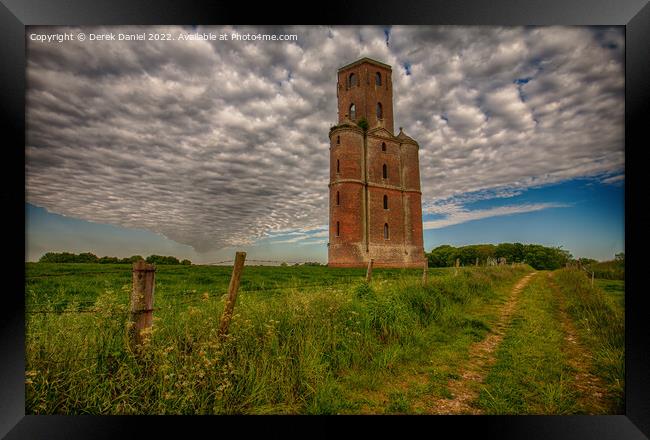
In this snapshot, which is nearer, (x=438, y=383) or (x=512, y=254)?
(x=438, y=383)

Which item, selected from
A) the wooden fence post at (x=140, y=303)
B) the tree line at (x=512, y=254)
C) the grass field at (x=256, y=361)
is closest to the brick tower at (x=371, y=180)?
the tree line at (x=512, y=254)

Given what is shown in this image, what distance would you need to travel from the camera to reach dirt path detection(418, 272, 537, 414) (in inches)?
147

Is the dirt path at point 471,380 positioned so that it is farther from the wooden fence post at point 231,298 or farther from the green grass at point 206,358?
the wooden fence post at point 231,298

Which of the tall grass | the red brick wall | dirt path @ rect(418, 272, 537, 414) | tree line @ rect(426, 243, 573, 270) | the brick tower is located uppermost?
the red brick wall

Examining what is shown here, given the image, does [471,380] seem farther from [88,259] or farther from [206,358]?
[88,259]

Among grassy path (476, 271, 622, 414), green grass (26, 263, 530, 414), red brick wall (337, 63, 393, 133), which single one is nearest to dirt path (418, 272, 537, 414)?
grassy path (476, 271, 622, 414)

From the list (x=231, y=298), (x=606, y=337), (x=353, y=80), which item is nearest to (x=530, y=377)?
(x=606, y=337)

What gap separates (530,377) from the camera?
430cm

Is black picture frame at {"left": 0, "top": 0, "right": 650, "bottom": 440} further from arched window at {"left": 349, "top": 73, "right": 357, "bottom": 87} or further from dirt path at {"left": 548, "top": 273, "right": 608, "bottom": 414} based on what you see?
arched window at {"left": 349, "top": 73, "right": 357, "bottom": 87}

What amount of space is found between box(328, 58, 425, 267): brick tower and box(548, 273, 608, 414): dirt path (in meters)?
18.6

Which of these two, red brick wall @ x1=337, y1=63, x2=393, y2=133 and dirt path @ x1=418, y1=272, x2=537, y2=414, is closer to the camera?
dirt path @ x1=418, y1=272, x2=537, y2=414
